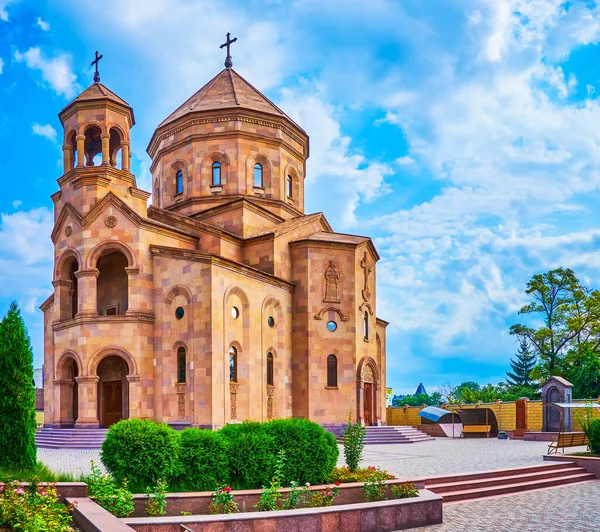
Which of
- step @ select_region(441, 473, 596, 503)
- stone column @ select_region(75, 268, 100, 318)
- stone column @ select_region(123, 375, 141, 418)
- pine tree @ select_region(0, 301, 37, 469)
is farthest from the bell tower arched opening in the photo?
step @ select_region(441, 473, 596, 503)

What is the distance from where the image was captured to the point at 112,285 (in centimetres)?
2650

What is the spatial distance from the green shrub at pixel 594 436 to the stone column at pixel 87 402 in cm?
1612

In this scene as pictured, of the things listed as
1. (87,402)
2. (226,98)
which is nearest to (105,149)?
(226,98)

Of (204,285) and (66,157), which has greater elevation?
(66,157)

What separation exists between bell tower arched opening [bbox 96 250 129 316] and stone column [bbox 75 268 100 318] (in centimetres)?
144

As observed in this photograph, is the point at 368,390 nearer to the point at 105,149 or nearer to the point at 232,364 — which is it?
the point at 232,364

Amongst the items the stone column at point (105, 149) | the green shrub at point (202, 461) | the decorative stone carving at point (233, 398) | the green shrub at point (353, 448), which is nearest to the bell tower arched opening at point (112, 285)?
the stone column at point (105, 149)

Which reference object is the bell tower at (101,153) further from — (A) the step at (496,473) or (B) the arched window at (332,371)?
(A) the step at (496,473)

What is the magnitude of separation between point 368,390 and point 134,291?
1114 centimetres

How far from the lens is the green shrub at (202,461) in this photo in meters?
10.3

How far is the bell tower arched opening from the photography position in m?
26.0

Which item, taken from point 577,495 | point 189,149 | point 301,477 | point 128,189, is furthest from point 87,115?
point 577,495

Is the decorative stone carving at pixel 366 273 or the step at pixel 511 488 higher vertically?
the decorative stone carving at pixel 366 273

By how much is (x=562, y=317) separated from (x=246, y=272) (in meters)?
27.9
